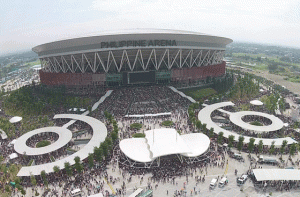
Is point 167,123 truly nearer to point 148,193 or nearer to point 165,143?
point 165,143

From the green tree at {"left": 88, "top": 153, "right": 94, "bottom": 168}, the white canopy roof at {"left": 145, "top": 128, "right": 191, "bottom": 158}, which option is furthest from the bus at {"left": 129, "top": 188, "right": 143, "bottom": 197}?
the green tree at {"left": 88, "top": 153, "right": 94, "bottom": 168}

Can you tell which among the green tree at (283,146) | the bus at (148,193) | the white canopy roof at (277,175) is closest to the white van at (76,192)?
the bus at (148,193)

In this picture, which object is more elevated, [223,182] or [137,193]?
[137,193]

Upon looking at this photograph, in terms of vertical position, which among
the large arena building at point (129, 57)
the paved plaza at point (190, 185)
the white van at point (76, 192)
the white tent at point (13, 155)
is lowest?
the paved plaza at point (190, 185)

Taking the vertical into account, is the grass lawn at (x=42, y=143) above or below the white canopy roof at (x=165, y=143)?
below

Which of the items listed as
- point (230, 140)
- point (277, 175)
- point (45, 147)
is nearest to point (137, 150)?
point (45, 147)

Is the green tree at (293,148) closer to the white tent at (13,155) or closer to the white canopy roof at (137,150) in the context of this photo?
the white canopy roof at (137,150)

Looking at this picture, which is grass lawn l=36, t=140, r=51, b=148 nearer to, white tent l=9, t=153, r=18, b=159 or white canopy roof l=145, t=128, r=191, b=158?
white tent l=9, t=153, r=18, b=159
